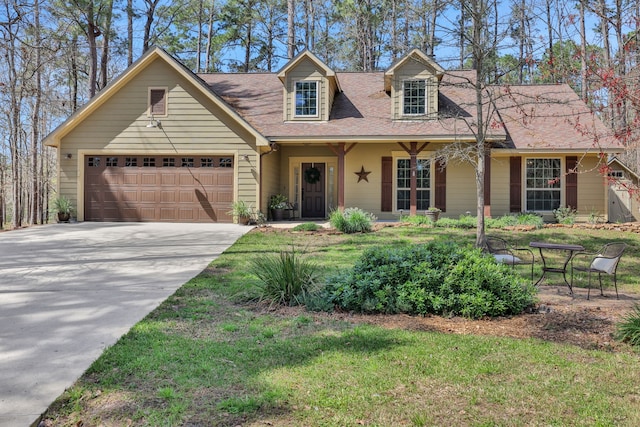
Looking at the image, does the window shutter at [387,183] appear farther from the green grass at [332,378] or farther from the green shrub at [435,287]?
the green grass at [332,378]

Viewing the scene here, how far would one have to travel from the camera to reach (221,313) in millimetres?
4832

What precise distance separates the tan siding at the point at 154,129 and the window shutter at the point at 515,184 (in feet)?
28.5

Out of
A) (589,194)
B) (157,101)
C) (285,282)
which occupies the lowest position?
(285,282)

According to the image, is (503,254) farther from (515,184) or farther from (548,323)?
(515,184)

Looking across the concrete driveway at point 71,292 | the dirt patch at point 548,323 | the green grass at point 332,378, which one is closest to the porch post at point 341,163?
the concrete driveway at point 71,292

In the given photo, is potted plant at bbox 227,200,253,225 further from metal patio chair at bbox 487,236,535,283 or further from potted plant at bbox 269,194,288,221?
metal patio chair at bbox 487,236,535,283

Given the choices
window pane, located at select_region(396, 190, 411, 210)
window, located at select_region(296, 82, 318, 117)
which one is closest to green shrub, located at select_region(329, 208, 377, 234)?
window pane, located at select_region(396, 190, 411, 210)

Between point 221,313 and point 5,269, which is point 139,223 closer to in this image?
point 5,269

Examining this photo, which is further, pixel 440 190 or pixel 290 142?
pixel 440 190

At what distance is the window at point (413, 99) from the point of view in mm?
14883

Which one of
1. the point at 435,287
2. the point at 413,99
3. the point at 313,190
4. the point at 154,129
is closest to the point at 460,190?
the point at 413,99

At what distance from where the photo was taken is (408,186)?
1538 centimetres

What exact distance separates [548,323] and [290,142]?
36.1 ft

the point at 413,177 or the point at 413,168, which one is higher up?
the point at 413,168
